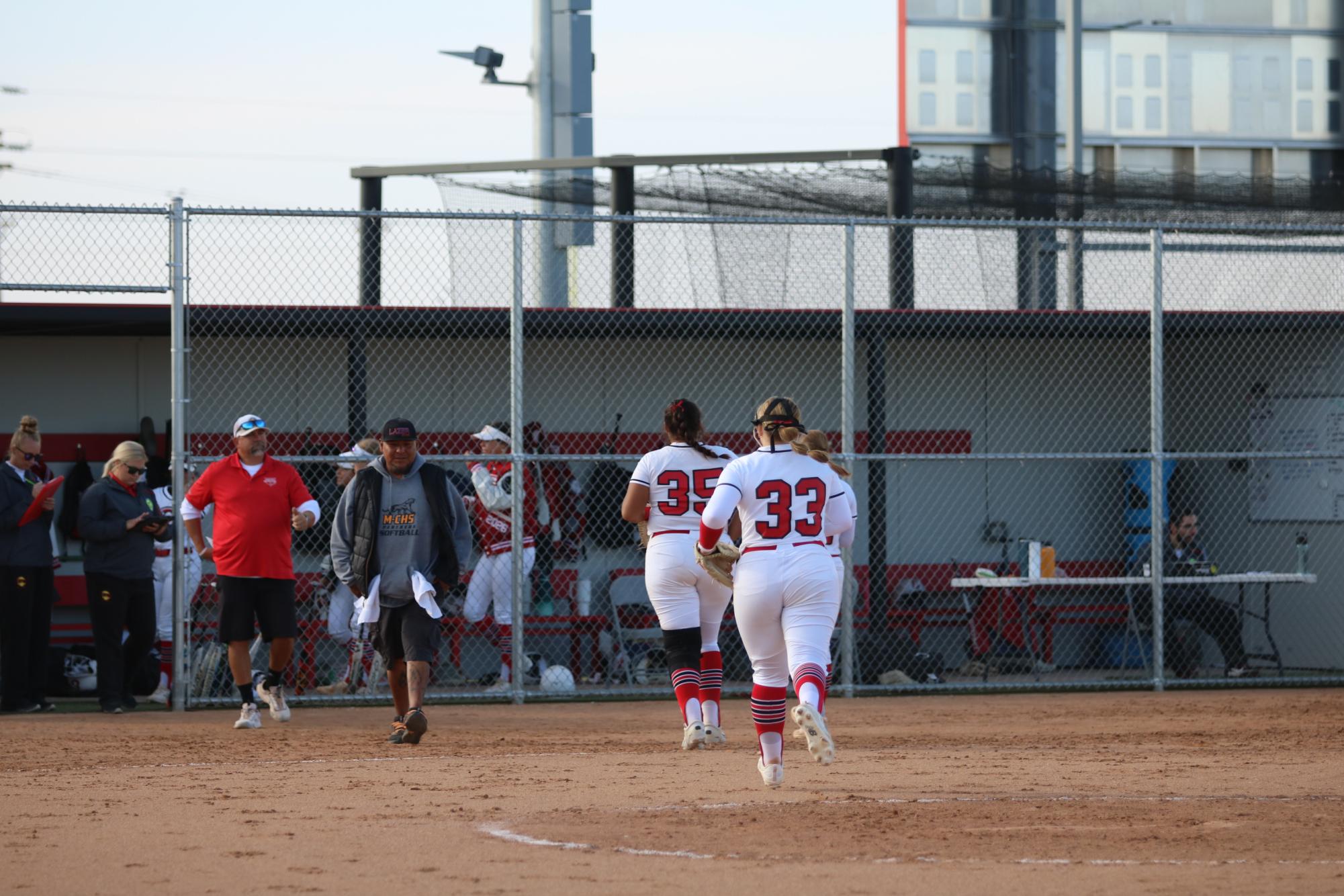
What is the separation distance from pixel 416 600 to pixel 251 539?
5.10ft

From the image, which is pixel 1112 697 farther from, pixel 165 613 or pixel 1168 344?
pixel 165 613

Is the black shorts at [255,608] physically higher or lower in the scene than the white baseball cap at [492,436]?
lower

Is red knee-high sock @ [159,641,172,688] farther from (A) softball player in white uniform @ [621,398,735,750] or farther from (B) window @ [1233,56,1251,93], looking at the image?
(B) window @ [1233,56,1251,93]

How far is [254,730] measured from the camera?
33.5 ft

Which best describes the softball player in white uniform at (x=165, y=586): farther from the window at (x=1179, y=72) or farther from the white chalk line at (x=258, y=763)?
the window at (x=1179, y=72)

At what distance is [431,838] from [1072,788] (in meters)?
2.95

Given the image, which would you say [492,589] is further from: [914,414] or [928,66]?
[928,66]

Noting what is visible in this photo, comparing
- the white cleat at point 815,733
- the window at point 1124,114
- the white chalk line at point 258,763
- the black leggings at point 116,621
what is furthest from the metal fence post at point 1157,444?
the window at point 1124,114

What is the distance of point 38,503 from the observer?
36.1ft

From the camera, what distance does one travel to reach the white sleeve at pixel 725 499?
7.17 meters

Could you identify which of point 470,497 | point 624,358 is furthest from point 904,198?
point 470,497

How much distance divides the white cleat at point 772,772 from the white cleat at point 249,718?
4104 mm

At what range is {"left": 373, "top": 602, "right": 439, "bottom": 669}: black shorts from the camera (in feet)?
29.9

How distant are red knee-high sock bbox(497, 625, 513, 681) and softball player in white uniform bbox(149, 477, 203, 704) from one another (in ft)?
7.34
